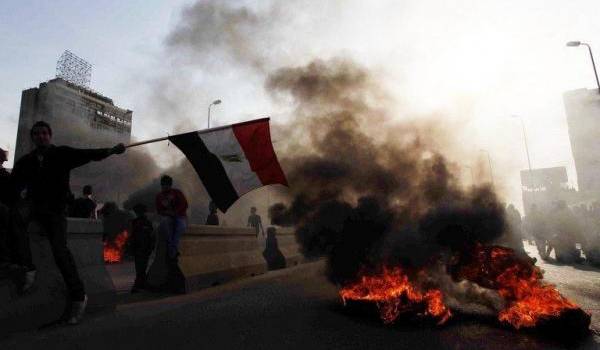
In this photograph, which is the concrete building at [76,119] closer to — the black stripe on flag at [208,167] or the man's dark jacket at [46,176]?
the black stripe on flag at [208,167]

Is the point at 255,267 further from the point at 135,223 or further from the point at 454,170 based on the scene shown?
the point at 454,170

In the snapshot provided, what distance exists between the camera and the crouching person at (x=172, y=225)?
618cm

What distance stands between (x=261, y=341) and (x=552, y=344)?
7.95 ft

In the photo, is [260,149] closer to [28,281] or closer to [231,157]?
[231,157]

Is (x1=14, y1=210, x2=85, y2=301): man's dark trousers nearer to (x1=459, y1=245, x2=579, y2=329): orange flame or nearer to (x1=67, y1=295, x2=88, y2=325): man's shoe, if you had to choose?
(x1=67, y1=295, x2=88, y2=325): man's shoe

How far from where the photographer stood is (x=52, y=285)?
3973 millimetres

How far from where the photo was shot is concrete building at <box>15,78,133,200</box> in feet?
138

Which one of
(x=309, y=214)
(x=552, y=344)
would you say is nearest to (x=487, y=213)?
(x=552, y=344)

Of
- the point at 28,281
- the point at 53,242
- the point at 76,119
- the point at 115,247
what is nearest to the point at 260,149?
the point at 53,242

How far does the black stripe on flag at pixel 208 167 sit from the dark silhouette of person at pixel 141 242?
2284mm

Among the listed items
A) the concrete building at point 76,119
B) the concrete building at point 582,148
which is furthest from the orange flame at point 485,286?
the concrete building at point 582,148

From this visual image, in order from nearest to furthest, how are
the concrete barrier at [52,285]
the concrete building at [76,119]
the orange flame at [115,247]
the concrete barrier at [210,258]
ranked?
the concrete barrier at [52,285] → the concrete barrier at [210,258] → the orange flame at [115,247] → the concrete building at [76,119]

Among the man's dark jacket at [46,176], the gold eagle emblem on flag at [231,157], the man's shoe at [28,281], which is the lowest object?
the man's shoe at [28,281]

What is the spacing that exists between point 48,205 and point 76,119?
51.9 meters
